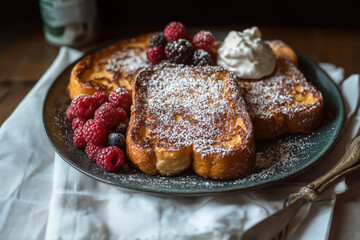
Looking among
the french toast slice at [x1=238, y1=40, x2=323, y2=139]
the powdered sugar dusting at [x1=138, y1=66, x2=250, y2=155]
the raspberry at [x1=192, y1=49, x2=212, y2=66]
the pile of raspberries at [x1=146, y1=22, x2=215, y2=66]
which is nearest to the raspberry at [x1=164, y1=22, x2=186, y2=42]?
the pile of raspberries at [x1=146, y1=22, x2=215, y2=66]

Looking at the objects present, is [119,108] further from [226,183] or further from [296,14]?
[296,14]

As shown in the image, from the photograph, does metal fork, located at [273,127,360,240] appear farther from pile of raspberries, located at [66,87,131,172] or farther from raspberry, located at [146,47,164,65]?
raspberry, located at [146,47,164,65]

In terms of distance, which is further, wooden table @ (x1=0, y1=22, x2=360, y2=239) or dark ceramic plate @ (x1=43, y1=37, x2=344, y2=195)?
wooden table @ (x1=0, y1=22, x2=360, y2=239)

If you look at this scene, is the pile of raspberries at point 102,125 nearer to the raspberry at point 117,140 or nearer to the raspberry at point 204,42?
the raspberry at point 117,140

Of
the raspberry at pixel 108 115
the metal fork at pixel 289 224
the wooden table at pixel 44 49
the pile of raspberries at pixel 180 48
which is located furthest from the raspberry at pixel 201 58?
the wooden table at pixel 44 49

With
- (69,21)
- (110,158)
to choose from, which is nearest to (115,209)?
(110,158)

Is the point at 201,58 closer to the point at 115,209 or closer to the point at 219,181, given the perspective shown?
the point at 219,181

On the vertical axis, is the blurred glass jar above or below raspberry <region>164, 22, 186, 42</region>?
below
